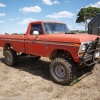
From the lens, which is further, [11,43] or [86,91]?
[11,43]

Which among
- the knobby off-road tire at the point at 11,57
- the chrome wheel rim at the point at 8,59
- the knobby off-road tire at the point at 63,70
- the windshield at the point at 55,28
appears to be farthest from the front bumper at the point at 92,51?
the chrome wheel rim at the point at 8,59

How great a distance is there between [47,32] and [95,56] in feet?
6.38

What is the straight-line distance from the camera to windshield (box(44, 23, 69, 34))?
628cm

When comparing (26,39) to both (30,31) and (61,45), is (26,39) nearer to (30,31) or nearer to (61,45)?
(30,31)

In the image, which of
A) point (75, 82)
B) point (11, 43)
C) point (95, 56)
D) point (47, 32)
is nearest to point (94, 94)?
point (75, 82)

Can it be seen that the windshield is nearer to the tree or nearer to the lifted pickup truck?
Result: the lifted pickup truck

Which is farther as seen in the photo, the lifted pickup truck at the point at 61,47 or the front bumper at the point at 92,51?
the front bumper at the point at 92,51

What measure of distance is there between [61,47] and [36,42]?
4.45 ft

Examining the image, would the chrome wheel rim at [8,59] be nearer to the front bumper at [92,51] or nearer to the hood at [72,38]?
the hood at [72,38]

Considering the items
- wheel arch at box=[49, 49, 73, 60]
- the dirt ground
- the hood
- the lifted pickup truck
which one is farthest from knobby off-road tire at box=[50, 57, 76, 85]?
the hood

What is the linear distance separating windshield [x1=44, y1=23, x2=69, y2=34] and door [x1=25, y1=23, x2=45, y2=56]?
0.77ft

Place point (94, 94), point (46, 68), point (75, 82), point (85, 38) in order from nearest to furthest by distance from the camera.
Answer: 1. point (94, 94)
2. point (85, 38)
3. point (75, 82)
4. point (46, 68)

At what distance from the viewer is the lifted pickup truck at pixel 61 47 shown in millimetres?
5055

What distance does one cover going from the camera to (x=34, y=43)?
651cm
